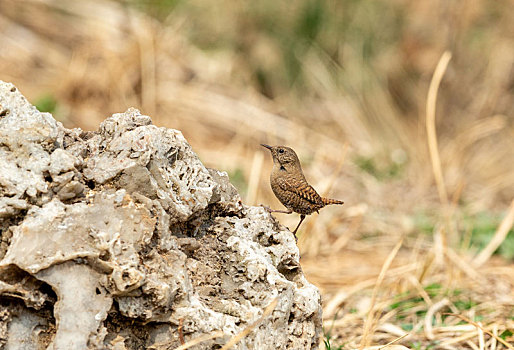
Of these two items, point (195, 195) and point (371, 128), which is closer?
point (195, 195)

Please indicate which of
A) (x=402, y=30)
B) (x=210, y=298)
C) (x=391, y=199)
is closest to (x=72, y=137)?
(x=210, y=298)

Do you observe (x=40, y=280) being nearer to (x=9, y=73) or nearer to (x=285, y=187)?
(x=285, y=187)

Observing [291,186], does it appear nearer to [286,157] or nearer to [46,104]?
[286,157]

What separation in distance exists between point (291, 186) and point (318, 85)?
6.17 meters

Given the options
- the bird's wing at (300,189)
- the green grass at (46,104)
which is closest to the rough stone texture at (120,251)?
the bird's wing at (300,189)

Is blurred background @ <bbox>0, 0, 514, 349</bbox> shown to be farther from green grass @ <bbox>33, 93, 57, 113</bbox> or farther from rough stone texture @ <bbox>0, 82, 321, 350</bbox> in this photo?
rough stone texture @ <bbox>0, 82, 321, 350</bbox>

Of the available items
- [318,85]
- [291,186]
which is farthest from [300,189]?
[318,85]

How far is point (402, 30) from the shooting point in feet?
31.4

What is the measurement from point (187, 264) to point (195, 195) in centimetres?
23

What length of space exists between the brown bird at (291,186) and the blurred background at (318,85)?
9.66ft

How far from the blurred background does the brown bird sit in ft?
9.66

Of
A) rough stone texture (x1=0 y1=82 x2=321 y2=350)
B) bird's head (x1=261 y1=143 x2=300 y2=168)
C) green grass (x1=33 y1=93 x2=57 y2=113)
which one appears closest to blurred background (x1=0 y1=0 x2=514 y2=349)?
green grass (x1=33 y1=93 x2=57 y2=113)

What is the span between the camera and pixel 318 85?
880 cm

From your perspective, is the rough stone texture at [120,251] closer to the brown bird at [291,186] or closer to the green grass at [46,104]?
the brown bird at [291,186]
